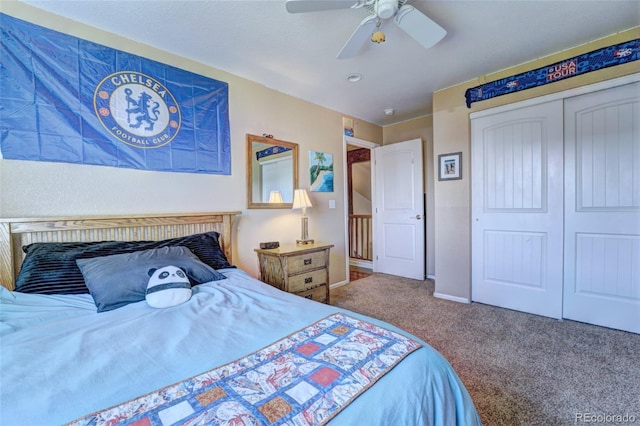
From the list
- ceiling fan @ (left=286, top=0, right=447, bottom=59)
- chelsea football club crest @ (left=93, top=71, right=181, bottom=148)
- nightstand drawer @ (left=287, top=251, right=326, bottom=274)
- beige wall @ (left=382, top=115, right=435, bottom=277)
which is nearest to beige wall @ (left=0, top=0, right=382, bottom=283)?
chelsea football club crest @ (left=93, top=71, right=181, bottom=148)

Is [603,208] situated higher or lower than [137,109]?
lower

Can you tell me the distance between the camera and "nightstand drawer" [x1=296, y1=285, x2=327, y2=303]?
106 inches

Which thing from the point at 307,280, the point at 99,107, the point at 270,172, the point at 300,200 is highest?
the point at 99,107

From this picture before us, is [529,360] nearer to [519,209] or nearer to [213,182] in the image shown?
[519,209]

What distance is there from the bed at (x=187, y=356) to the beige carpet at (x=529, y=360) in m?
0.87

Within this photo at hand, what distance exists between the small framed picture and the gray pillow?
109 inches

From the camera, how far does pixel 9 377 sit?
2.76 ft

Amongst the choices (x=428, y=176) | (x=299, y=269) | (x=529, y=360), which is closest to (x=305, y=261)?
(x=299, y=269)

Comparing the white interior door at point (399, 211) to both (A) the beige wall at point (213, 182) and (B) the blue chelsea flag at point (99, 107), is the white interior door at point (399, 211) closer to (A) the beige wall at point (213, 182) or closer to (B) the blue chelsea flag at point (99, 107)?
(A) the beige wall at point (213, 182)

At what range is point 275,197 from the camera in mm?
3084

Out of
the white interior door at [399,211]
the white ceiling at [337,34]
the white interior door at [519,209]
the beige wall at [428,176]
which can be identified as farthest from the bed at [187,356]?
the beige wall at [428,176]

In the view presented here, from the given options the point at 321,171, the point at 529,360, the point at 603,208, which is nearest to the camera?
the point at 529,360

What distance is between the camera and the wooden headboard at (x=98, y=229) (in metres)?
1.64

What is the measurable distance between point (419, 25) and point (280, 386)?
204 cm
